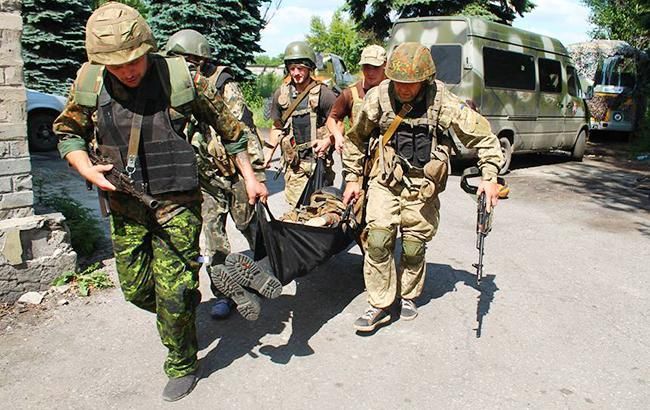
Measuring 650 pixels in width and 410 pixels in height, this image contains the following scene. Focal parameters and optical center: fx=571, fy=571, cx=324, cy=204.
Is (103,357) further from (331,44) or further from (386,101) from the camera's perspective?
(331,44)

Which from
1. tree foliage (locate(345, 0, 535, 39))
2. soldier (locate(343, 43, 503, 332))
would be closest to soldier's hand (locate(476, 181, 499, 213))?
soldier (locate(343, 43, 503, 332))

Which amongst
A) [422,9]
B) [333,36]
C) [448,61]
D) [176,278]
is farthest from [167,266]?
[333,36]

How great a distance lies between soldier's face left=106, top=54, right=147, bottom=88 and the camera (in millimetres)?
2637

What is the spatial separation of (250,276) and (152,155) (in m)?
0.80

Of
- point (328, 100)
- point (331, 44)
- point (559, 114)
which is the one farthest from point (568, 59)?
point (331, 44)

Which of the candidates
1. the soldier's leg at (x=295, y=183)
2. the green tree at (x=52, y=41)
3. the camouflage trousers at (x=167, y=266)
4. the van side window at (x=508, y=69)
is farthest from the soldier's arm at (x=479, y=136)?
the green tree at (x=52, y=41)

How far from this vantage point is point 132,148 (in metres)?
2.76

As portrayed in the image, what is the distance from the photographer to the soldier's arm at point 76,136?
8.98ft

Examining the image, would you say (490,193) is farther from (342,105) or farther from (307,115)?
(307,115)

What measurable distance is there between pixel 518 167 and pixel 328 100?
25.3 feet

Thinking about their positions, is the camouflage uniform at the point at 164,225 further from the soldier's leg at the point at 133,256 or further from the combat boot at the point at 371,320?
the combat boot at the point at 371,320

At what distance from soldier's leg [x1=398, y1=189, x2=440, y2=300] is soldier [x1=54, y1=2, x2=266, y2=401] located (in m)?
1.11

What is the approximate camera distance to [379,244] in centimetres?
368

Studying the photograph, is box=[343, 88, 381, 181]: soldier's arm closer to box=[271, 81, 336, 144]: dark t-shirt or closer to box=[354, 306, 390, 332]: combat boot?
box=[354, 306, 390, 332]: combat boot
